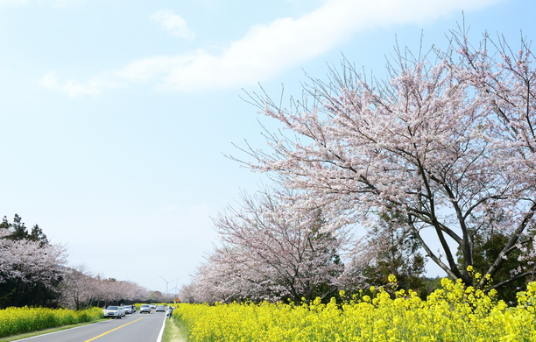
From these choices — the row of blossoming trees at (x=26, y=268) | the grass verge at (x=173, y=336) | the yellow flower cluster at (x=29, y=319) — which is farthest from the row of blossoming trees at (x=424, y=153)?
the row of blossoming trees at (x=26, y=268)

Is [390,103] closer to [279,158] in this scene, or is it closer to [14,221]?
[279,158]

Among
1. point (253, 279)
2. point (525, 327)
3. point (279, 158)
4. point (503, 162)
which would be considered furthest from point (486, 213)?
point (253, 279)

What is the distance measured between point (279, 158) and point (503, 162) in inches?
175

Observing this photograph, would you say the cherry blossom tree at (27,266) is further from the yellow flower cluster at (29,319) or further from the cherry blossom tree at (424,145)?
the cherry blossom tree at (424,145)

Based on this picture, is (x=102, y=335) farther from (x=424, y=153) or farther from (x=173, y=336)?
(x=424, y=153)

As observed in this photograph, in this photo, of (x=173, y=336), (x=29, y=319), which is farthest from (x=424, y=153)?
(x=29, y=319)

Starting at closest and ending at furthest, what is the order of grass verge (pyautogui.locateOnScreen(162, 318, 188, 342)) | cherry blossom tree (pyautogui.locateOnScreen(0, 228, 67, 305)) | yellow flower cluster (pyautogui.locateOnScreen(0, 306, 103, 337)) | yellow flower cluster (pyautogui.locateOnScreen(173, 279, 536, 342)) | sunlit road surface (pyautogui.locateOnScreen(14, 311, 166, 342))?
yellow flower cluster (pyautogui.locateOnScreen(173, 279, 536, 342)), sunlit road surface (pyautogui.locateOnScreen(14, 311, 166, 342)), grass verge (pyautogui.locateOnScreen(162, 318, 188, 342)), yellow flower cluster (pyautogui.locateOnScreen(0, 306, 103, 337)), cherry blossom tree (pyautogui.locateOnScreen(0, 228, 67, 305))

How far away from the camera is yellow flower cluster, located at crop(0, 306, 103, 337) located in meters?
17.7

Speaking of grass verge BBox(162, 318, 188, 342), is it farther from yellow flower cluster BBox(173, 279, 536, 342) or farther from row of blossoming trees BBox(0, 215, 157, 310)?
row of blossoming trees BBox(0, 215, 157, 310)

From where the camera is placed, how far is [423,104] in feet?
25.2

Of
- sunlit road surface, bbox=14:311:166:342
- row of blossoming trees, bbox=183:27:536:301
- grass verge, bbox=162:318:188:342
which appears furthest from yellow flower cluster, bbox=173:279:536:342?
sunlit road surface, bbox=14:311:166:342

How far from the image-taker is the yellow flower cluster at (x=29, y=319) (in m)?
17.7

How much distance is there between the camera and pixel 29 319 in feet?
65.8

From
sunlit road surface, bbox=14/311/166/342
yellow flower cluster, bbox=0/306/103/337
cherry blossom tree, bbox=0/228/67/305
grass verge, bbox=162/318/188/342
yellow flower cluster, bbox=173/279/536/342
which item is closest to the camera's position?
yellow flower cluster, bbox=173/279/536/342
